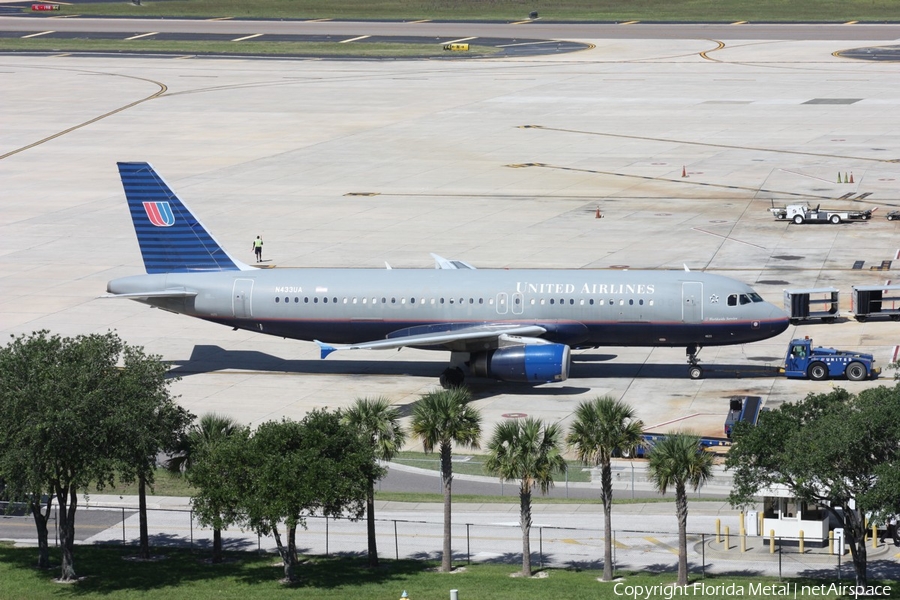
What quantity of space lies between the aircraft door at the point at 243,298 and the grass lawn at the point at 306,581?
19224 mm

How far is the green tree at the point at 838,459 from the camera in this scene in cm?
3697

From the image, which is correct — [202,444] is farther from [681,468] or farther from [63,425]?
[681,468]

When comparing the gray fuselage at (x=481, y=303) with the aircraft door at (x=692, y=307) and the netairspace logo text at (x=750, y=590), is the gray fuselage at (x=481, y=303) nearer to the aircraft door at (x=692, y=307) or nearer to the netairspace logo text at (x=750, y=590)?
the aircraft door at (x=692, y=307)

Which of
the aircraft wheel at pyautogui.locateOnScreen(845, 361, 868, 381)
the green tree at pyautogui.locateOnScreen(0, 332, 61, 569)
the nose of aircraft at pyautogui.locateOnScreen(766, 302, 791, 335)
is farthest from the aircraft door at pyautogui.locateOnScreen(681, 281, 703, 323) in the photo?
the green tree at pyautogui.locateOnScreen(0, 332, 61, 569)

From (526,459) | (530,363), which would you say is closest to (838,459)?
(526,459)

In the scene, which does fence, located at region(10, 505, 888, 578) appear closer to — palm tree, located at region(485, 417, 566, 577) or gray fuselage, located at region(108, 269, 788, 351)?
palm tree, located at region(485, 417, 566, 577)

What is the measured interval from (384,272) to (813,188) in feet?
160

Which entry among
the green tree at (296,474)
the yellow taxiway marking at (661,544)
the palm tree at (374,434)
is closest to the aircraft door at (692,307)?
the yellow taxiway marking at (661,544)

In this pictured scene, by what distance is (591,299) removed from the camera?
60.3m

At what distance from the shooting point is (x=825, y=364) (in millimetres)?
59656

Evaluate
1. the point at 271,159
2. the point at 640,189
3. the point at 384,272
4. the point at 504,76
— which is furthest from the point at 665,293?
the point at 504,76

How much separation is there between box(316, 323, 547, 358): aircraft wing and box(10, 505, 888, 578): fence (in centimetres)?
1270

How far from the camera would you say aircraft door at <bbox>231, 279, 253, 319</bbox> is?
6266cm

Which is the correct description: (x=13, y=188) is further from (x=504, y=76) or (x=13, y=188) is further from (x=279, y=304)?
(x=504, y=76)
